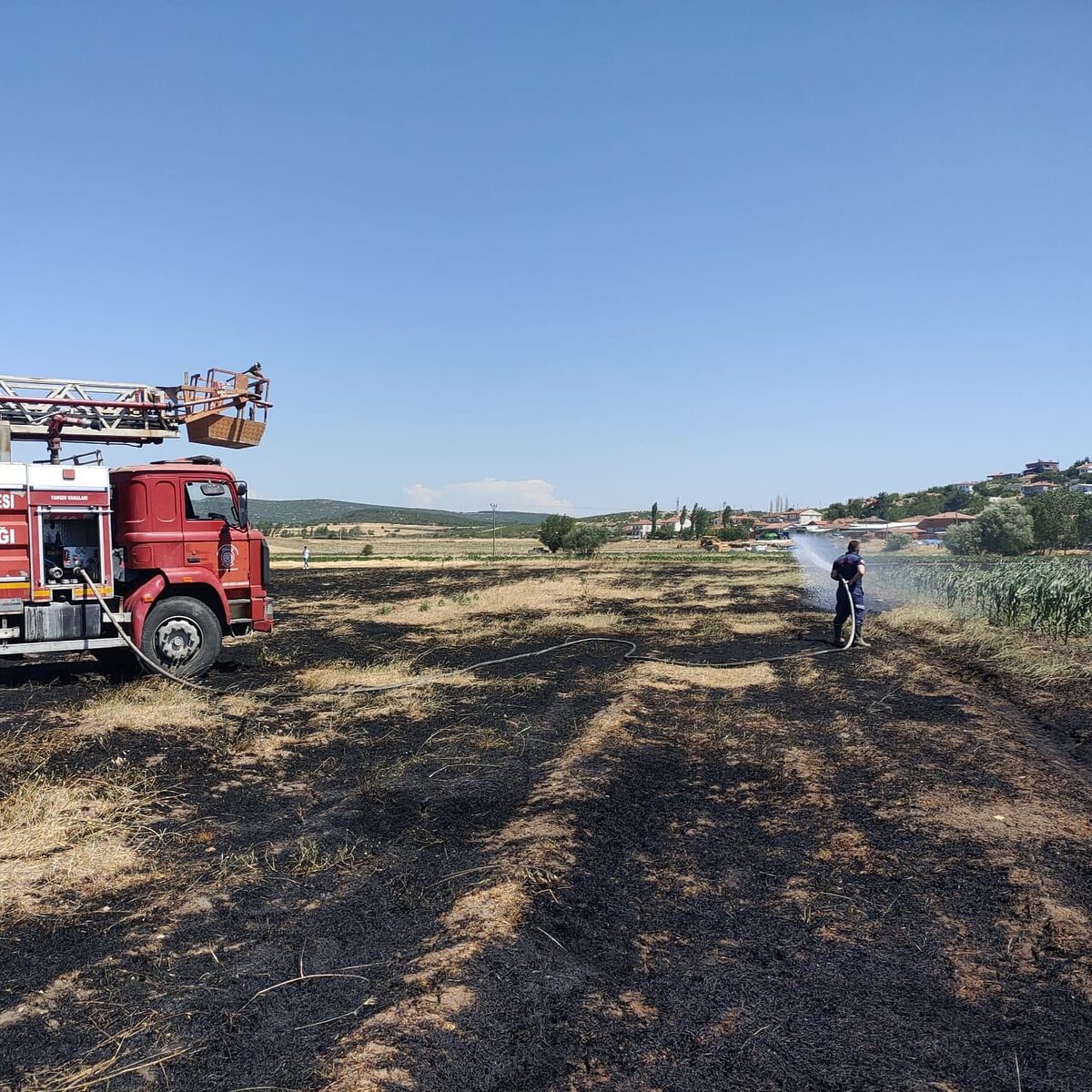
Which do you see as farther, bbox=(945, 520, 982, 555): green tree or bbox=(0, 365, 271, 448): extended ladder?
bbox=(945, 520, 982, 555): green tree

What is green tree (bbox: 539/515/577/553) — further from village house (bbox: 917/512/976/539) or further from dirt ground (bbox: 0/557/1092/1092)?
dirt ground (bbox: 0/557/1092/1092)

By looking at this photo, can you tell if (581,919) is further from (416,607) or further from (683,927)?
(416,607)

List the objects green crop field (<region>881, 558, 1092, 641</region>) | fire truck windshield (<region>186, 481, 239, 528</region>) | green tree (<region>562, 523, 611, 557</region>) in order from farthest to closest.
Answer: green tree (<region>562, 523, 611, 557</region>) < green crop field (<region>881, 558, 1092, 641</region>) < fire truck windshield (<region>186, 481, 239, 528</region>)

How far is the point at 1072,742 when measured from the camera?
8828 mm

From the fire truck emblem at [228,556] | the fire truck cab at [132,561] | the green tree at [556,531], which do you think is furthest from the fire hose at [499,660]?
the green tree at [556,531]

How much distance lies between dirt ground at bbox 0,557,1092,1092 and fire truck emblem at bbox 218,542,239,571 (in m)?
2.16

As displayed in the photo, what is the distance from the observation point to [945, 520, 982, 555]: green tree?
181 feet

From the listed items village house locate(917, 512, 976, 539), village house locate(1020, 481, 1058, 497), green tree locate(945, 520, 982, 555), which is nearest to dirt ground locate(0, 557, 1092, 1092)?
green tree locate(945, 520, 982, 555)

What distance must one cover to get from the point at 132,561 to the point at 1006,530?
194 ft

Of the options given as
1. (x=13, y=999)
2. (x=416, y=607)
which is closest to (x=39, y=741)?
(x=13, y=999)

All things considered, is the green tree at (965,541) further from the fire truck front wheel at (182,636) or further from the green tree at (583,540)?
the fire truck front wheel at (182,636)

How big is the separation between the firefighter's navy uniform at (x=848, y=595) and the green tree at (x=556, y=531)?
64217 millimetres

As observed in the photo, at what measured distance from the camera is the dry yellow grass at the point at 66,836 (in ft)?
17.0

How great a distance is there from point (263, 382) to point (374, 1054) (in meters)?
11.8
